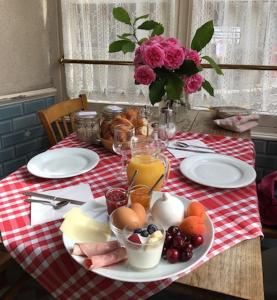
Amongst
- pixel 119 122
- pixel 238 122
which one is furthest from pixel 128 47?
pixel 238 122

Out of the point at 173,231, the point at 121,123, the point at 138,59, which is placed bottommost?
the point at 173,231

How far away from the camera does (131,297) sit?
568 mm

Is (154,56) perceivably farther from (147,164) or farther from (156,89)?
(147,164)

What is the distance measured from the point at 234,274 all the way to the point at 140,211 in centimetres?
22

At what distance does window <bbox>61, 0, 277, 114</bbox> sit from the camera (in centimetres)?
171

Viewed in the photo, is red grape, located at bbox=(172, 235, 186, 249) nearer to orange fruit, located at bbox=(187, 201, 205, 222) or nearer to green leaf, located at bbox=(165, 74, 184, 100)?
orange fruit, located at bbox=(187, 201, 205, 222)

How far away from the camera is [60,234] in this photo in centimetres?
70

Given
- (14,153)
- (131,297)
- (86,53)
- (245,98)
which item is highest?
(86,53)

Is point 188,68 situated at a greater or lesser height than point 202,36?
lesser

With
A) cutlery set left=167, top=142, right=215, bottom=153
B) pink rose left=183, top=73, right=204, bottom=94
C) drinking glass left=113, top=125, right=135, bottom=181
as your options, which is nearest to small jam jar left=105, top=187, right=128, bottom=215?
drinking glass left=113, top=125, right=135, bottom=181

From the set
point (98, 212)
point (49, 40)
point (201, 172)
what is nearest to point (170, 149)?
point (201, 172)

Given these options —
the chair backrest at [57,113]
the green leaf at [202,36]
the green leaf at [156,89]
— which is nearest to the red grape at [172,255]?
the green leaf at [156,89]

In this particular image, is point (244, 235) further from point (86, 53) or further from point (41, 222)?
point (86, 53)

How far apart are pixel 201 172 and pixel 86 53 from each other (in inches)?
51.7
